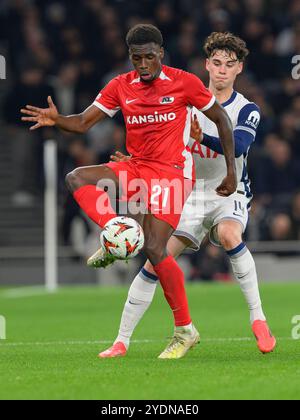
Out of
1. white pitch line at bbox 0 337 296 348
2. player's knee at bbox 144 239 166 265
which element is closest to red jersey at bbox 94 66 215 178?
player's knee at bbox 144 239 166 265

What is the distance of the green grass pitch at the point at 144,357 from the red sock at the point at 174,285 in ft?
0.99

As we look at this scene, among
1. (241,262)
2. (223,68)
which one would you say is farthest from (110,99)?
(241,262)

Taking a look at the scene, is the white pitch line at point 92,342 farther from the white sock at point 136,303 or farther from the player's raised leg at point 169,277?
the player's raised leg at point 169,277

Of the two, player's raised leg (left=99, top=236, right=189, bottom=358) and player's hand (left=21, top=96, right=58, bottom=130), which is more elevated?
player's hand (left=21, top=96, right=58, bottom=130)

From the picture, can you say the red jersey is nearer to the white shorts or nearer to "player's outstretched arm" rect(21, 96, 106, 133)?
"player's outstretched arm" rect(21, 96, 106, 133)

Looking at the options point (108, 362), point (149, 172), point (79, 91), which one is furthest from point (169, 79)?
point (79, 91)

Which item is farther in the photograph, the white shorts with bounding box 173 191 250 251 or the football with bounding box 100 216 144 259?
the white shorts with bounding box 173 191 250 251

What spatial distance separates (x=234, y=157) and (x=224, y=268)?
10375mm

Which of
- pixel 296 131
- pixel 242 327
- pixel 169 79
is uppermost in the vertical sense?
pixel 296 131

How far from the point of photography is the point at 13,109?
1952 centimetres

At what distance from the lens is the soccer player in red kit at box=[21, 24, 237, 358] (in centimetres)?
829

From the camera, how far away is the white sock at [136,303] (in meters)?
8.72

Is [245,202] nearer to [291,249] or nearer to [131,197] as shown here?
[131,197]

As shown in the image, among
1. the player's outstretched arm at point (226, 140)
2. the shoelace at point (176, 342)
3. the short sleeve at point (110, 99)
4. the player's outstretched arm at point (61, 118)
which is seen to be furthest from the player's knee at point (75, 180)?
the shoelace at point (176, 342)
